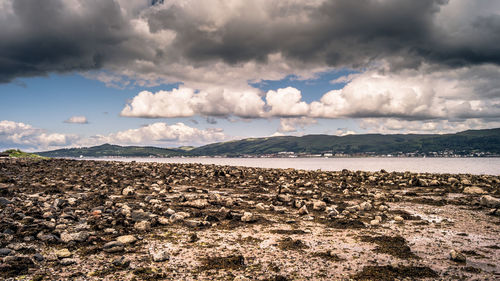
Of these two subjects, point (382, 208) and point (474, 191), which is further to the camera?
point (474, 191)

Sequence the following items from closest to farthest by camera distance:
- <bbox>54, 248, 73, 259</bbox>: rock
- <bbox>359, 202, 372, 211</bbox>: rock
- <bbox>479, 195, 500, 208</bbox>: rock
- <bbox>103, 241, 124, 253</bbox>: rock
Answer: <bbox>54, 248, 73, 259</bbox>: rock → <bbox>103, 241, 124, 253</bbox>: rock → <bbox>359, 202, 372, 211</bbox>: rock → <bbox>479, 195, 500, 208</bbox>: rock

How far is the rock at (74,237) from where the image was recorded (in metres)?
7.06

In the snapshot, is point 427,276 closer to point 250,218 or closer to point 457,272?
point 457,272

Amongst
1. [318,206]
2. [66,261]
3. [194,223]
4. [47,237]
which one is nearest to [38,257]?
[66,261]

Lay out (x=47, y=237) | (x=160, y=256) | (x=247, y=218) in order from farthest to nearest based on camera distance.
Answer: (x=247, y=218)
(x=47, y=237)
(x=160, y=256)

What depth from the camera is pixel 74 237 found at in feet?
23.4

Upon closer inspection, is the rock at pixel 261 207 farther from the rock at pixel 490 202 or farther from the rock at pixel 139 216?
the rock at pixel 490 202

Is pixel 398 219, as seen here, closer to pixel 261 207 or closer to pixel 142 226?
pixel 261 207

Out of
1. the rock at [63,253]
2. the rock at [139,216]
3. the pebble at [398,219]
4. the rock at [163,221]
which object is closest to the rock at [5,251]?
the rock at [63,253]

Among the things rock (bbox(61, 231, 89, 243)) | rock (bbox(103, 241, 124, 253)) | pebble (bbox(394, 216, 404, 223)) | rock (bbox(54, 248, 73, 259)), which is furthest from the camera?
pebble (bbox(394, 216, 404, 223))

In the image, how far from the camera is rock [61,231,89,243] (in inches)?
278

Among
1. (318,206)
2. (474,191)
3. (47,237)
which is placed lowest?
(474,191)

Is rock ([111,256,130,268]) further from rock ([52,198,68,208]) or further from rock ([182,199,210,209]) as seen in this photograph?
rock ([52,198,68,208])

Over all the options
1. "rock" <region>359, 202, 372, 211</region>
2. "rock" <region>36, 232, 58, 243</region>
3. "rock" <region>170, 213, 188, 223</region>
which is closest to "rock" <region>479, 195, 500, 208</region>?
"rock" <region>359, 202, 372, 211</region>
